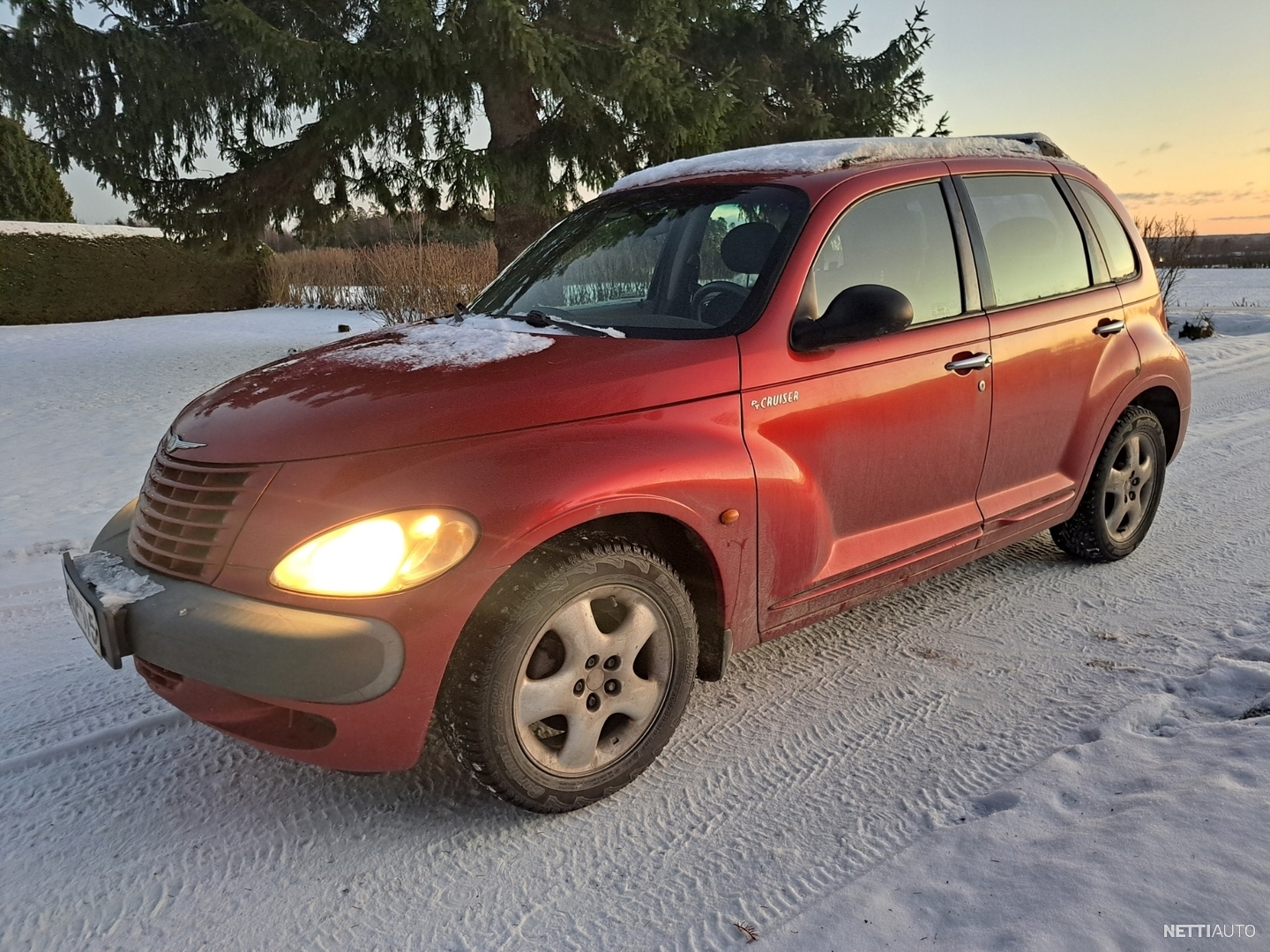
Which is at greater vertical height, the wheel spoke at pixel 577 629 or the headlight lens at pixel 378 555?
the headlight lens at pixel 378 555

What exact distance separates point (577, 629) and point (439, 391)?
2.52ft

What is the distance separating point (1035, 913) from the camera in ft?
6.83

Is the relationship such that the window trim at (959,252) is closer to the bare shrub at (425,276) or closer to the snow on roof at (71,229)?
the bare shrub at (425,276)

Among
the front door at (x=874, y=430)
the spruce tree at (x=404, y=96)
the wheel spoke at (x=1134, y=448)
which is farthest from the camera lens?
the spruce tree at (x=404, y=96)

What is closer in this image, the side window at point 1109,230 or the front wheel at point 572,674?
the front wheel at point 572,674

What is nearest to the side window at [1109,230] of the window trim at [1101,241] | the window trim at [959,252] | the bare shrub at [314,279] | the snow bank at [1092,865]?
the window trim at [1101,241]

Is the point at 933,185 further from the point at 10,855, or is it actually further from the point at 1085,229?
the point at 10,855

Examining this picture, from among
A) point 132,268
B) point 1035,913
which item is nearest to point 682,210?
point 1035,913

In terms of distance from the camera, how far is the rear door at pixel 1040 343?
3725 mm

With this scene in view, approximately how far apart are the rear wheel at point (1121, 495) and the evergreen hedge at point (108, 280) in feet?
64.8

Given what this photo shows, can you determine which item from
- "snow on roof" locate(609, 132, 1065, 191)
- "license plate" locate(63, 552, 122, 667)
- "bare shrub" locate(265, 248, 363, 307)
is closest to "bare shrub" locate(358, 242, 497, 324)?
"snow on roof" locate(609, 132, 1065, 191)

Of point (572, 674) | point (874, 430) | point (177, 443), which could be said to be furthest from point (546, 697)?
point (874, 430)

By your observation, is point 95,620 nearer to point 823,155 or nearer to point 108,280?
point 823,155

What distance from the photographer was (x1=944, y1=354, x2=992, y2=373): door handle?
346 cm
